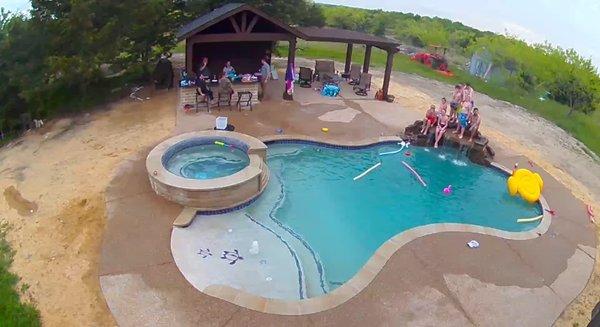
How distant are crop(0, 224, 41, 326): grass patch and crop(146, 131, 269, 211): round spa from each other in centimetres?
344

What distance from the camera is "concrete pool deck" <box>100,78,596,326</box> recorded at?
781 centimetres

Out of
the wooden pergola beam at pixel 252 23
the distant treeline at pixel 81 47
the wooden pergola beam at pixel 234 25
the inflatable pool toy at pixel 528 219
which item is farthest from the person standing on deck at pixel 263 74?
the inflatable pool toy at pixel 528 219

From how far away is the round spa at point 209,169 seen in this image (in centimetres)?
1074

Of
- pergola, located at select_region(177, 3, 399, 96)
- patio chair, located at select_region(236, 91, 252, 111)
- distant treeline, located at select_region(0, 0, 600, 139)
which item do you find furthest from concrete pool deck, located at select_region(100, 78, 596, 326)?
pergola, located at select_region(177, 3, 399, 96)

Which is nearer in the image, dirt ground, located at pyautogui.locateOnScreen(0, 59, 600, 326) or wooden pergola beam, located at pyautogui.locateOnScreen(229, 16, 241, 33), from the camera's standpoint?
dirt ground, located at pyautogui.locateOnScreen(0, 59, 600, 326)

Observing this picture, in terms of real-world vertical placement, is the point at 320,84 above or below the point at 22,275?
above

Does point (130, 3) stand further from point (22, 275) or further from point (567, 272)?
point (567, 272)

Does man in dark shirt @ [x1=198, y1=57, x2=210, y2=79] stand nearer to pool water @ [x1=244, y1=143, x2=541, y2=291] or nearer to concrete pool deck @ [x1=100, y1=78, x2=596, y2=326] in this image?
pool water @ [x1=244, y1=143, x2=541, y2=291]

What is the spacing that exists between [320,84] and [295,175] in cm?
830

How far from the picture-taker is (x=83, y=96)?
681 inches

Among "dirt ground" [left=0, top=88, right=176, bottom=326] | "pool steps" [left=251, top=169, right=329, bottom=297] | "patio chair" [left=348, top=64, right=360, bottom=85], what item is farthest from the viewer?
"patio chair" [left=348, top=64, right=360, bottom=85]

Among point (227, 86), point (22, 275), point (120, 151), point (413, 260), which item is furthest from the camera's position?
point (227, 86)

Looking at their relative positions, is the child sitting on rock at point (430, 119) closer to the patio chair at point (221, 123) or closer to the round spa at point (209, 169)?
the round spa at point (209, 169)

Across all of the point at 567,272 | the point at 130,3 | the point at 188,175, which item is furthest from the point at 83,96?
the point at 567,272
